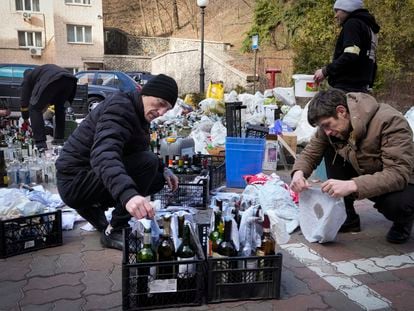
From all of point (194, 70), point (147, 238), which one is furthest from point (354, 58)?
point (194, 70)

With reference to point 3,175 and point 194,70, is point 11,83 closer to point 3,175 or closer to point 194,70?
point 3,175

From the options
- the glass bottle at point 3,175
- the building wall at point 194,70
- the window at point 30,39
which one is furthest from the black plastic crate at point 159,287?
the window at point 30,39

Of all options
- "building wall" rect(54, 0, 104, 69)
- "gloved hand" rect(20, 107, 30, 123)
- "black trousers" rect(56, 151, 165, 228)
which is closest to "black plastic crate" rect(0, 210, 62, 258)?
"black trousers" rect(56, 151, 165, 228)

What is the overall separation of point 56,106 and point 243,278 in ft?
16.0

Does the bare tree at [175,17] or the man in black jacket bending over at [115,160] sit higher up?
the bare tree at [175,17]

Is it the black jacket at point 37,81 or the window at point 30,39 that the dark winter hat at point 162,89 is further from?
the window at point 30,39

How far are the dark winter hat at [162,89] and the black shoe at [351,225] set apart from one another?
6.09ft

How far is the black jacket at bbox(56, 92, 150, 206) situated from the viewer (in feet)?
6.90

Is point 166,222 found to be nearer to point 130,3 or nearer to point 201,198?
point 201,198

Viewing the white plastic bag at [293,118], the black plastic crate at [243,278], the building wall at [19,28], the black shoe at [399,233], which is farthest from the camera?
the building wall at [19,28]

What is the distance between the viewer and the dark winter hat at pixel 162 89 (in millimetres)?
2565

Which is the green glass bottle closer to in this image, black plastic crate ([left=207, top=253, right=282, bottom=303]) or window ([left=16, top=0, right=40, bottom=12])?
black plastic crate ([left=207, top=253, right=282, bottom=303])

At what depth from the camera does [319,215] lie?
3.07 m

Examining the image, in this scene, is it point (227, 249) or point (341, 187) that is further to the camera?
point (341, 187)
